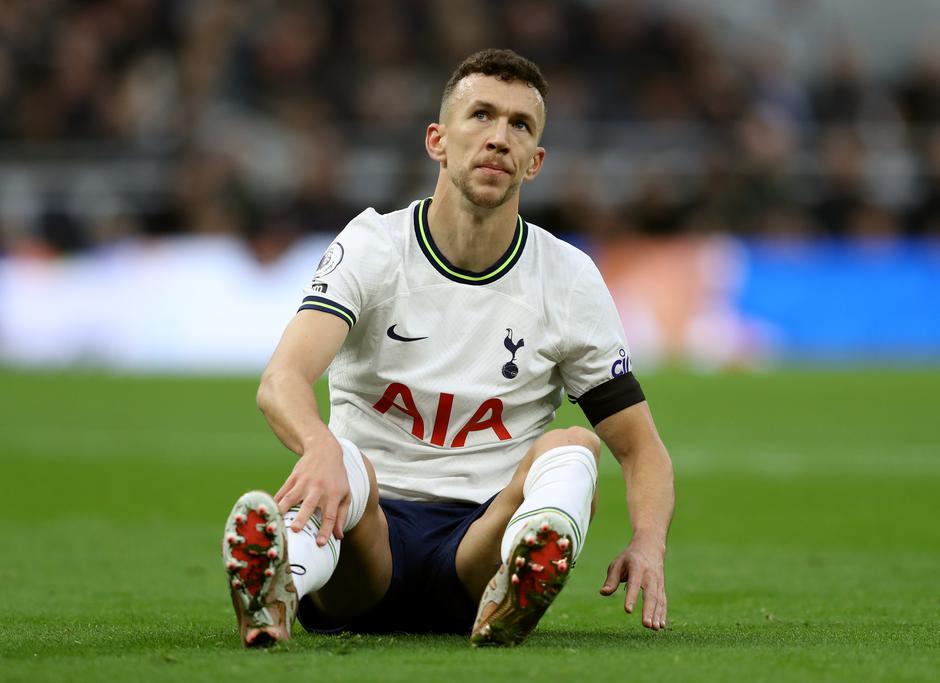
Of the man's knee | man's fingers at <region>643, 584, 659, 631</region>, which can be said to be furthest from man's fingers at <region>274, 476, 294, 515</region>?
man's fingers at <region>643, 584, 659, 631</region>

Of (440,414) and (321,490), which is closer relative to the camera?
(321,490)

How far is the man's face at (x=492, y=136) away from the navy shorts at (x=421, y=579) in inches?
36.2

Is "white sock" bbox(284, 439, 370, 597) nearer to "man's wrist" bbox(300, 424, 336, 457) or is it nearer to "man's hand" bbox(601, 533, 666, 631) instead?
"man's wrist" bbox(300, 424, 336, 457)

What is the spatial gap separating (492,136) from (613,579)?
4.25ft

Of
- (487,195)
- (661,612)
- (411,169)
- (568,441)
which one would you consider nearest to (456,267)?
(487,195)

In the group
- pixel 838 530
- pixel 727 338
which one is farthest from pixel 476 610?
pixel 727 338

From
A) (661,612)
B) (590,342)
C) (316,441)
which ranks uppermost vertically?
(590,342)

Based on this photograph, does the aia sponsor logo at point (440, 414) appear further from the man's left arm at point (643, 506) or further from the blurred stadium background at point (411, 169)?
the blurred stadium background at point (411, 169)

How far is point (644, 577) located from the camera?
4.30 m

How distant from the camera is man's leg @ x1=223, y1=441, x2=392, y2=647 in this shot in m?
3.71

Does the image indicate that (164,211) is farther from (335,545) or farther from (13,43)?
(335,545)

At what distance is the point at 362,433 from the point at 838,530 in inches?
156

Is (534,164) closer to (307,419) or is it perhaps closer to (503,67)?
(503,67)

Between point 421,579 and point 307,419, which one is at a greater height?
point 307,419
